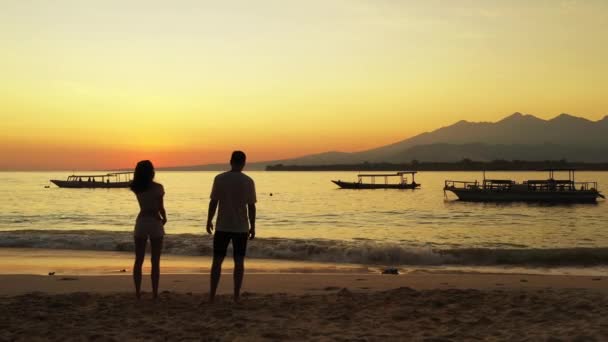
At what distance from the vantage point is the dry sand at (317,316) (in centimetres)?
579

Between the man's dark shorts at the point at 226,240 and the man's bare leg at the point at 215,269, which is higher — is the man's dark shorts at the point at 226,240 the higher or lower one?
the higher one

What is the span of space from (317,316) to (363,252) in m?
10.6

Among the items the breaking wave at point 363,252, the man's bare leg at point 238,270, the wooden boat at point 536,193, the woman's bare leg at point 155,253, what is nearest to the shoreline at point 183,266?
the breaking wave at point 363,252

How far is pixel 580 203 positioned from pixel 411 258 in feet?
153

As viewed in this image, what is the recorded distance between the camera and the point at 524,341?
5.49m

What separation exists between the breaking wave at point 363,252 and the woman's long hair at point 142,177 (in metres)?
10.5

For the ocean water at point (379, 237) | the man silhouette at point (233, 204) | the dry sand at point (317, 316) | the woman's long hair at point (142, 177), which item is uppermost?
the woman's long hair at point (142, 177)

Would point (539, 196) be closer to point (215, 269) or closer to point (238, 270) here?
point (238, 270)

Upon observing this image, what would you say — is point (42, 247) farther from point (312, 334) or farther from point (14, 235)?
point (312, 334)

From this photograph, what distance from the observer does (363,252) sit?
56.3ft

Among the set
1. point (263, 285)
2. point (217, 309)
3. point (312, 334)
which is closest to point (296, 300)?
point (217, 309)

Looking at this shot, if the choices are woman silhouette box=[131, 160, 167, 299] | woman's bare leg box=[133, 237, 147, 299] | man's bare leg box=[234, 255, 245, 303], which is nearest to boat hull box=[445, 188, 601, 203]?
man's bare leg box=[234, 255, 245, 303]

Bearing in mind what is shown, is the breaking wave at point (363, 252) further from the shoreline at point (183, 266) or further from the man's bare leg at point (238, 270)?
the man's bare leg at point (238, 270)

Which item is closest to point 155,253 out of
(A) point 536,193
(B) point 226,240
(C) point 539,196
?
(B) point 226,240
